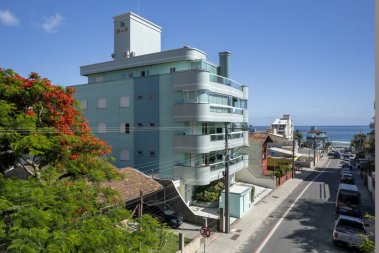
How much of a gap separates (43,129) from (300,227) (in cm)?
1900

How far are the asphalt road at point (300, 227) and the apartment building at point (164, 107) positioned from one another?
6.39m

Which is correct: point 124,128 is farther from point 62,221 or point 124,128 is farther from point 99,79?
point 62,221

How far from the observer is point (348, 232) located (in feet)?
56.9

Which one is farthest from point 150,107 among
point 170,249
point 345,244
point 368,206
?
point 368,206

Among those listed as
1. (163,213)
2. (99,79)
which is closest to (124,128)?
(99,79)

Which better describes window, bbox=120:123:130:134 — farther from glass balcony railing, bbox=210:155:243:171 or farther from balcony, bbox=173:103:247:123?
glass balcony railing, bbox=210:155:243:171

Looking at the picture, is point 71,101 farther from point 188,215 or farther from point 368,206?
point 368,206

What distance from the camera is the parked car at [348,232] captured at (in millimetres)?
16812

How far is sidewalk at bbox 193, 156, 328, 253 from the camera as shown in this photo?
17.7 m

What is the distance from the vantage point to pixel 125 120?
2823 centimetres

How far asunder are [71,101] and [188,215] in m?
13.1

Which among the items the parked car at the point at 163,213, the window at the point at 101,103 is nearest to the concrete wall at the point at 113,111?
the window at the point at 101,103

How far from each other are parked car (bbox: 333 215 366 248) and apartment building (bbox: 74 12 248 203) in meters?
9.46

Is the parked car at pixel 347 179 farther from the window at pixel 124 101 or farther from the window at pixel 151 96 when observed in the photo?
the window at pixel 124 101
